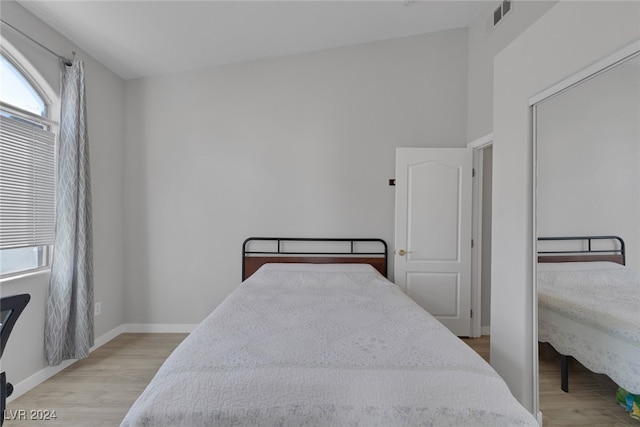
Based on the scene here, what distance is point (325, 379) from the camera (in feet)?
3.71

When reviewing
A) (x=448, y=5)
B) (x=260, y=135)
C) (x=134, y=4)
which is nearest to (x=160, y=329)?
(x=260, y=135)

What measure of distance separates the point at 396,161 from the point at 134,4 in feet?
8.13

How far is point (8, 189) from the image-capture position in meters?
2.04

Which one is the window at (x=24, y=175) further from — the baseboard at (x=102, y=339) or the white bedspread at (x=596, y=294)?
the white bedspread at (x=596, y=294)

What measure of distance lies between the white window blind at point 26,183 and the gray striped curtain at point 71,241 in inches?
3.4

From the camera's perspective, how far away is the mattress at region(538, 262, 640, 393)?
47.6 inches

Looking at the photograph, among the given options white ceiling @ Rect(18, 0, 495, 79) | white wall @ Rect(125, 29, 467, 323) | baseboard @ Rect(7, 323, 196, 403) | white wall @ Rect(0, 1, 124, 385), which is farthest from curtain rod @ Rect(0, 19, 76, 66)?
baseboard @ Rect(7, 323, 196, 403)

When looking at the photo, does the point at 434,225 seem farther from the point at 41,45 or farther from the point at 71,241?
the point at 41,45

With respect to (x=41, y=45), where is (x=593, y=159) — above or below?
below

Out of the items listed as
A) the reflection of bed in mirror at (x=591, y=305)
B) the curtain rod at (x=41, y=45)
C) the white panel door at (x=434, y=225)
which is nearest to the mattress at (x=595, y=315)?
the reflection of bed in mirror at (x=591, y=305)

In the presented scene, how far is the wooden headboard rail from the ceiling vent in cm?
191

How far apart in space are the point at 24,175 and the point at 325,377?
2553 millimetres

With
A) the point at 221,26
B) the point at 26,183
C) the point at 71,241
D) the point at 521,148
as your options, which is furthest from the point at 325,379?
the point at 221,26

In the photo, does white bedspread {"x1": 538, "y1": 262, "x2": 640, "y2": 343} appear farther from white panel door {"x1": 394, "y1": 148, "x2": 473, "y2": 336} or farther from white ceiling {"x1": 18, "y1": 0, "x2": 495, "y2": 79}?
white ceiling {"x1": 18, "y1": 0, "x2": 495, "y2": 79}
